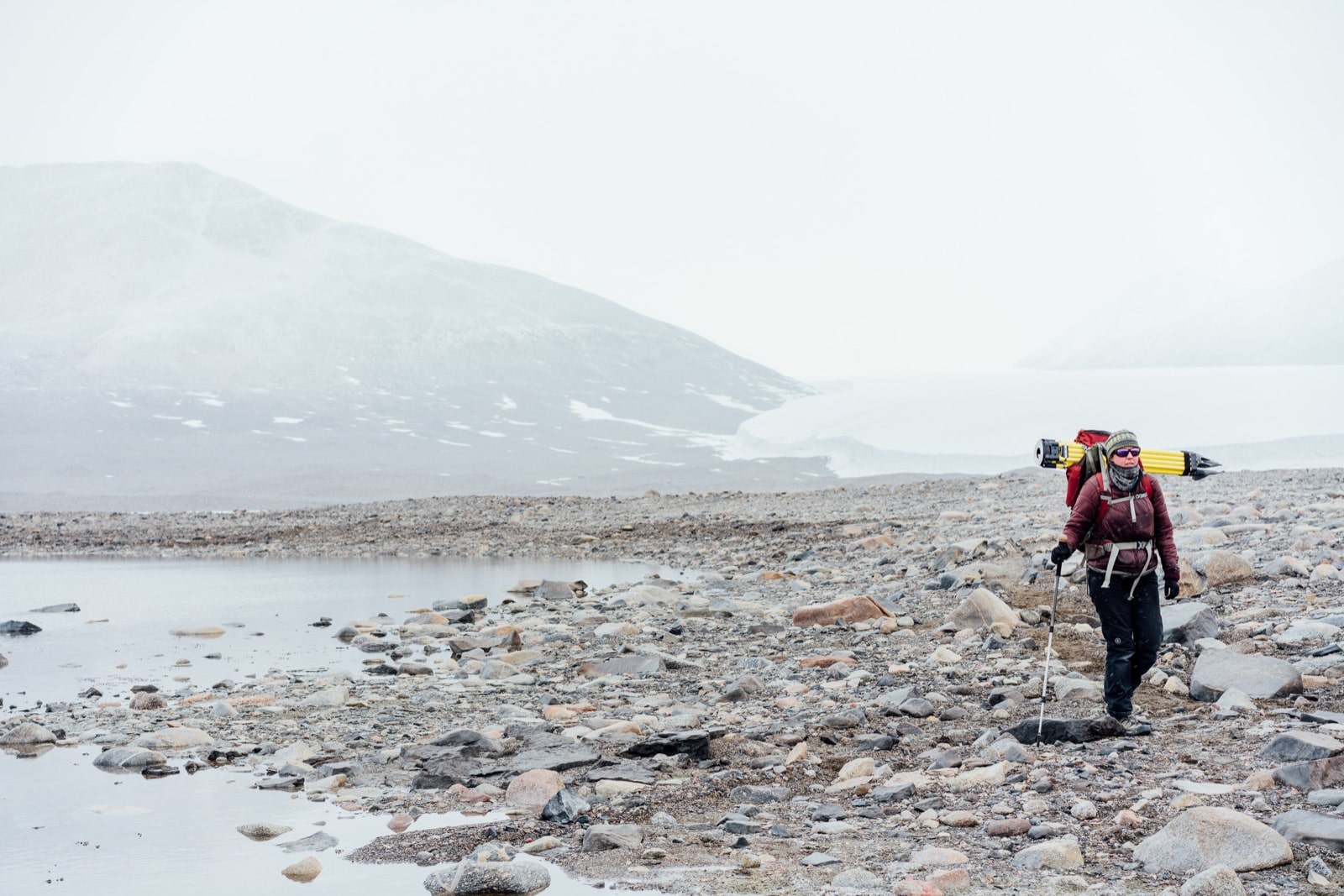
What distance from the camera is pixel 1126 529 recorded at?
8414 millimetres

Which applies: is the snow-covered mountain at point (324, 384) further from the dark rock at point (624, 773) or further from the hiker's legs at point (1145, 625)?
the dark rock at point (624, 773)

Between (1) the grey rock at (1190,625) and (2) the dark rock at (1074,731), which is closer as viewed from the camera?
(2) the dark rock at (1074,731)

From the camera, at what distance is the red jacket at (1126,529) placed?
8414mm

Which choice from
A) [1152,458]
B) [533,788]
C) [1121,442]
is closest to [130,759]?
[533,788]

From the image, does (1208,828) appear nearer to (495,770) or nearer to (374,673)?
(495,770)

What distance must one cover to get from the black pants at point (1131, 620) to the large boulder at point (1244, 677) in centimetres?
48

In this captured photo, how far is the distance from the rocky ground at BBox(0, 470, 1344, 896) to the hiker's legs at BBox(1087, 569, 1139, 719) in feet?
0.85

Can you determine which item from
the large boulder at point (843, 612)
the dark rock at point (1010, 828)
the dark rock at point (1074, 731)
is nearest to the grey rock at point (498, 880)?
the dark rock at point (1010, 828)

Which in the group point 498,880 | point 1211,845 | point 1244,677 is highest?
point 1244,677

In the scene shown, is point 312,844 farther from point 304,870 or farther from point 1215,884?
point 1215,884

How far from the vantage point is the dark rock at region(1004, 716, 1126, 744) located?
7.68 m

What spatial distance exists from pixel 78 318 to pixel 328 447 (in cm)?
7655

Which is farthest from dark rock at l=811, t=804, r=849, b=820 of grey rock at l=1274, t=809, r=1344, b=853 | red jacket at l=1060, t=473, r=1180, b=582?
red jacket at l=1060, t=473, r=1180, b=582

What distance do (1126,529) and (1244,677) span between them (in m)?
1.36
